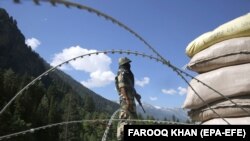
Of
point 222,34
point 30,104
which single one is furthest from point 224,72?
point 30,104

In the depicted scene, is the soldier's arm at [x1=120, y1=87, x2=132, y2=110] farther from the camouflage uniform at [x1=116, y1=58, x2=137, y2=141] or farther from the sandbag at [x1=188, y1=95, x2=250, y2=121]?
the sandbag at [x1=188, y1=95, x2=250, y2=121]

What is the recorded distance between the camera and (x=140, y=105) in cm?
550

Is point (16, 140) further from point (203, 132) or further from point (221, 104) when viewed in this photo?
point (203, 132)

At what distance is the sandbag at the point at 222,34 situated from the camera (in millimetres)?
6527

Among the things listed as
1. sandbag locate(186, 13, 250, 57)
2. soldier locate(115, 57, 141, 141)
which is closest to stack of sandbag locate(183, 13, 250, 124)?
sandbag locate(186, 13, 250, 57)

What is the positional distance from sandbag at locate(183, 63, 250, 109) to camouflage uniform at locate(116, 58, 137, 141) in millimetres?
1717

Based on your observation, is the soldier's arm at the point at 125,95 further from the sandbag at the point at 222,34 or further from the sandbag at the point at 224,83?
the sandbag at the point at 222,34

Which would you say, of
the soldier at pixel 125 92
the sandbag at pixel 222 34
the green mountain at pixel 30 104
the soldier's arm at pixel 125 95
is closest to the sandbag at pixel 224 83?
the sandbag at pixel 222 34

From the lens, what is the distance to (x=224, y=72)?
671 centimetres

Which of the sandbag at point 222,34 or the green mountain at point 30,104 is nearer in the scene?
the sandbag at point 222,34

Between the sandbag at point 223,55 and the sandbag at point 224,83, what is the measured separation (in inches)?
3.4

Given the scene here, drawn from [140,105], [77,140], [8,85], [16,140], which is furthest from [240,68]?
[77,140]

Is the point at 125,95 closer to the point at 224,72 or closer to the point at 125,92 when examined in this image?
the point at 125,92

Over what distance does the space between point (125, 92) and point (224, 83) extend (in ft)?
6.48
